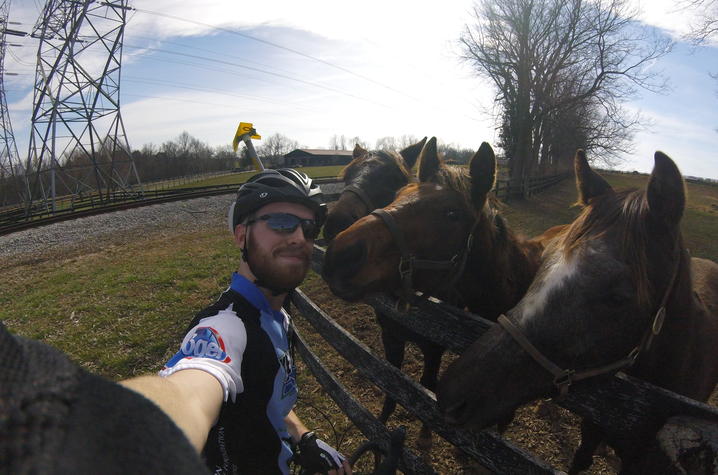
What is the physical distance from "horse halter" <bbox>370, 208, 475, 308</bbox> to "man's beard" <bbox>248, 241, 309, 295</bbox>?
0.65 meters

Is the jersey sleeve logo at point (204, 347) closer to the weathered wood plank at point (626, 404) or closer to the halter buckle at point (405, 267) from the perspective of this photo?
the halter buckle at point (405, 267)

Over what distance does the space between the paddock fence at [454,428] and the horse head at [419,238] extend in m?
0.26

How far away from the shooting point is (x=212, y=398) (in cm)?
137

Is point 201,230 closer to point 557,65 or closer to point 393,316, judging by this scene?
point 393,316

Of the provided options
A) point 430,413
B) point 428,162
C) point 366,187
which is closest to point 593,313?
point 430,413

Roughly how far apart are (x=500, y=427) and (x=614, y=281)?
2555 mm

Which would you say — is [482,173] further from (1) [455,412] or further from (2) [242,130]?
(2) [242,130]

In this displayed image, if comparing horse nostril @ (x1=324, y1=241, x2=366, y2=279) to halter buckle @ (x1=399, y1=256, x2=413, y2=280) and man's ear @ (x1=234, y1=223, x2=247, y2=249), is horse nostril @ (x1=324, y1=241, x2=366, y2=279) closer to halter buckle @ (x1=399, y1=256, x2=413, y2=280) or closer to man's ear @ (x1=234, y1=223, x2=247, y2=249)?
halter buckle @ (x1=399, y1=256, x2=413, y2=280)

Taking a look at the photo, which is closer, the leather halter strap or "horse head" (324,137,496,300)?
"horse head" (324,137,496,300)

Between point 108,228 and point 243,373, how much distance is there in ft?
55.3

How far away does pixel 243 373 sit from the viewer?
5.66 feet

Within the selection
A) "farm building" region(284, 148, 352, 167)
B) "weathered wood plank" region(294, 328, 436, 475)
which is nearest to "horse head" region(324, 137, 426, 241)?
"weathered wood plank" region(294, 328, 436, 475)

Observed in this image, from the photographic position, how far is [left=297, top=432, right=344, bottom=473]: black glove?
6.88ft

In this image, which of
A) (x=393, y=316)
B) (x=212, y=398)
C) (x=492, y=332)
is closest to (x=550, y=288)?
(x=492, y=332)
